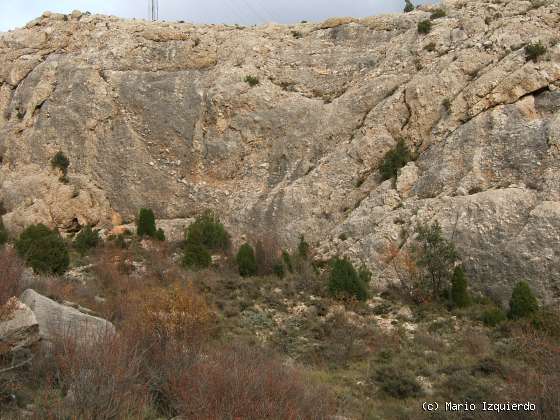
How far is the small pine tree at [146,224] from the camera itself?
2472 cm

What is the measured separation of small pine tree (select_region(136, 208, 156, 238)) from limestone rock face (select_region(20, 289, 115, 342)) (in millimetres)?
15281

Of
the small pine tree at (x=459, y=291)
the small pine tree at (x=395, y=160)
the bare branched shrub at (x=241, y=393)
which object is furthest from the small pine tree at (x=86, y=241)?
the bare branched shrub at (x=241, y=393)

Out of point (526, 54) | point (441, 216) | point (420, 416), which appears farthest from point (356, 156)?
point (420, 416)

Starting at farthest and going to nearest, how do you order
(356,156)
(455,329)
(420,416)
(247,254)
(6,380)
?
(356,156) < (247,254) < (455,329) < (420,416) < (6,380)

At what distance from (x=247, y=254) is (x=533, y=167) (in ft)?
35.5

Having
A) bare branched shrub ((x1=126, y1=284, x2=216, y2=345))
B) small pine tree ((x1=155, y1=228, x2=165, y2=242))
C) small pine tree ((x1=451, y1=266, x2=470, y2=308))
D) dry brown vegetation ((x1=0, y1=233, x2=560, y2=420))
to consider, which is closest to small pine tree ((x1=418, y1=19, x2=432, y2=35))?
dry brown vegetation ((x1=0, y1=233, x2=560, y2=420))

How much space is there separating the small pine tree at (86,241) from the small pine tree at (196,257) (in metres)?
4.58

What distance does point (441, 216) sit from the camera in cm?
1992

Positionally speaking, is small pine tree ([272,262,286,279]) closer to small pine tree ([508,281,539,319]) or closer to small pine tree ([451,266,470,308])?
small pine tree ([451,266,470,308])

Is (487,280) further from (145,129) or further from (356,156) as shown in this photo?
(145,129)

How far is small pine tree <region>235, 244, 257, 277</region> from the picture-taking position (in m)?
21.3

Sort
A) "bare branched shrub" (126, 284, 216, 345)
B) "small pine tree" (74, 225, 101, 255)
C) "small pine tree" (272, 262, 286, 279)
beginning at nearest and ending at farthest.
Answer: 1. "bare branched shrub" (126, 284, 216, 345)
2. "small pine tree" (272, 262, 286, 279)
3. "small pine tree" (74, 225, 101, 255)

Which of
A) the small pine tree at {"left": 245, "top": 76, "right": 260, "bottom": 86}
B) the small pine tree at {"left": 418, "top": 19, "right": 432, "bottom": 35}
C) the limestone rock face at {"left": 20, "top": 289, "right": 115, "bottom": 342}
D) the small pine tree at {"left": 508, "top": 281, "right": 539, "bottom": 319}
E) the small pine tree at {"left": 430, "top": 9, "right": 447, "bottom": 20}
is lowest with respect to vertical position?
the small pine tree at {"left": 508, "top": 281, "right": 539, "bottom": 319}

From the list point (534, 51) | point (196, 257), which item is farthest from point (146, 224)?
point (534, 51)
